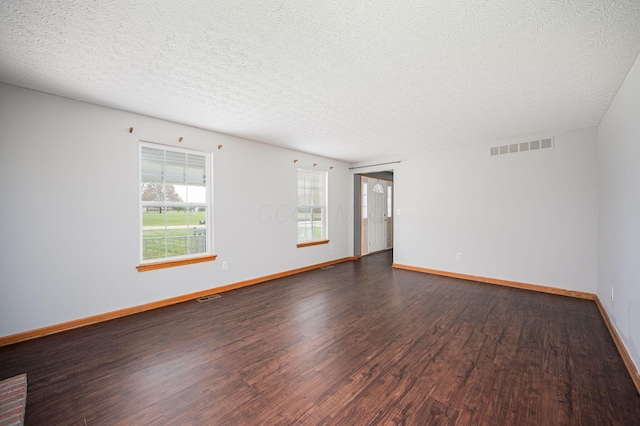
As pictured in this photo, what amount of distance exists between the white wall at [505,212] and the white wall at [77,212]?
12.0 feet

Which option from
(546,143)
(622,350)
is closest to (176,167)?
(622,350)

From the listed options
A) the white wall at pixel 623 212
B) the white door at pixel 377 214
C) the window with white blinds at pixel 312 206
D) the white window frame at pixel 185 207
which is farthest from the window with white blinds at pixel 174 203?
the white wall at pixel 623 212

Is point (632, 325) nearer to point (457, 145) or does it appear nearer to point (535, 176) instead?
Result: point (535, 176)

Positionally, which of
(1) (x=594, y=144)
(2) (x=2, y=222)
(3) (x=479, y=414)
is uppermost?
(1) (x=594, y=144)

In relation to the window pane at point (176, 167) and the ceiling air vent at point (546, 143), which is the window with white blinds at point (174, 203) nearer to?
the window pane at point (176, 167)

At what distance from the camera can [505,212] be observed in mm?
4289

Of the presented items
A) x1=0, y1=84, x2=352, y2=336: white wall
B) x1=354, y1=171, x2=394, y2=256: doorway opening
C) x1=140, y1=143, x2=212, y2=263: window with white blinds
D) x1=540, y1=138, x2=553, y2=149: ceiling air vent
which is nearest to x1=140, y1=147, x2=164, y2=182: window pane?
x1=140, y1=143, x2=212, y2=263: window with white blinds

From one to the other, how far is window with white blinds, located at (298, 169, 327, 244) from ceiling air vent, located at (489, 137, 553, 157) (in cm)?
325

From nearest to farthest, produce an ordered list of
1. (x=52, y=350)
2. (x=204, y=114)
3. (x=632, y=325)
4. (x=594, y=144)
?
1. (x=632, y=325)
2. (x=52, y=350)
3. (x=204, y=114)
4. (x=594, y=144)

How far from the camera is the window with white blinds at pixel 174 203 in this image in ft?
11.0

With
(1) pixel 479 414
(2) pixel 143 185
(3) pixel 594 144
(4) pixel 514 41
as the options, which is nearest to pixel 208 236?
(2) pixel 143 185

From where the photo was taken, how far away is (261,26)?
1.65 meters

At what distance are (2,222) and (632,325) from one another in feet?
18.0

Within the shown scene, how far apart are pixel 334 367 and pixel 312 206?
3826 mm
